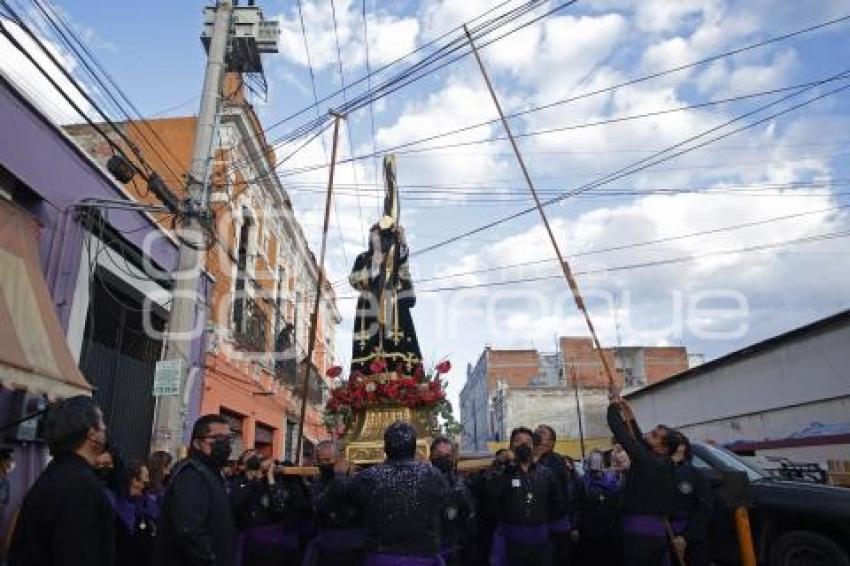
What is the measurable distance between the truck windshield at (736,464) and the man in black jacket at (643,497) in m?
2.92

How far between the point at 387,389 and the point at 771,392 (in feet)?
45.9

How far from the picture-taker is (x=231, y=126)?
672 inches

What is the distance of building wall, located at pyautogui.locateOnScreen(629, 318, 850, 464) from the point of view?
51.1ft

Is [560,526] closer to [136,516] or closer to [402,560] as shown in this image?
[402,560]

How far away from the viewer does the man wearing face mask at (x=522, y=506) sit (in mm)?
6320

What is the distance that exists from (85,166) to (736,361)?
17902mm

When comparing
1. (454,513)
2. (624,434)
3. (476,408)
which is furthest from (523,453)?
(476,408)

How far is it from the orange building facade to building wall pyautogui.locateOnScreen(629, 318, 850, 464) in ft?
39.2

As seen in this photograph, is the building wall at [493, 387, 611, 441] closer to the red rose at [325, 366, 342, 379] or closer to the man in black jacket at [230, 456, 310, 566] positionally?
the red rose at [325, 366, 342, 379]

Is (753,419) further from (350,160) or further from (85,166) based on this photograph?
(85,166)

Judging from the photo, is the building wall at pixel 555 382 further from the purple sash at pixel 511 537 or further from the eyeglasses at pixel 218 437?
the eyeglasses at pixel 218 437

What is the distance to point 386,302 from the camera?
29.6ft

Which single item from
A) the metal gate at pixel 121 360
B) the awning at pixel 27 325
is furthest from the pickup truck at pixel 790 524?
the metal gate at pixel 121 360

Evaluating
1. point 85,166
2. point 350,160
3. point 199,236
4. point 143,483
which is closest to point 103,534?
point 143,483
